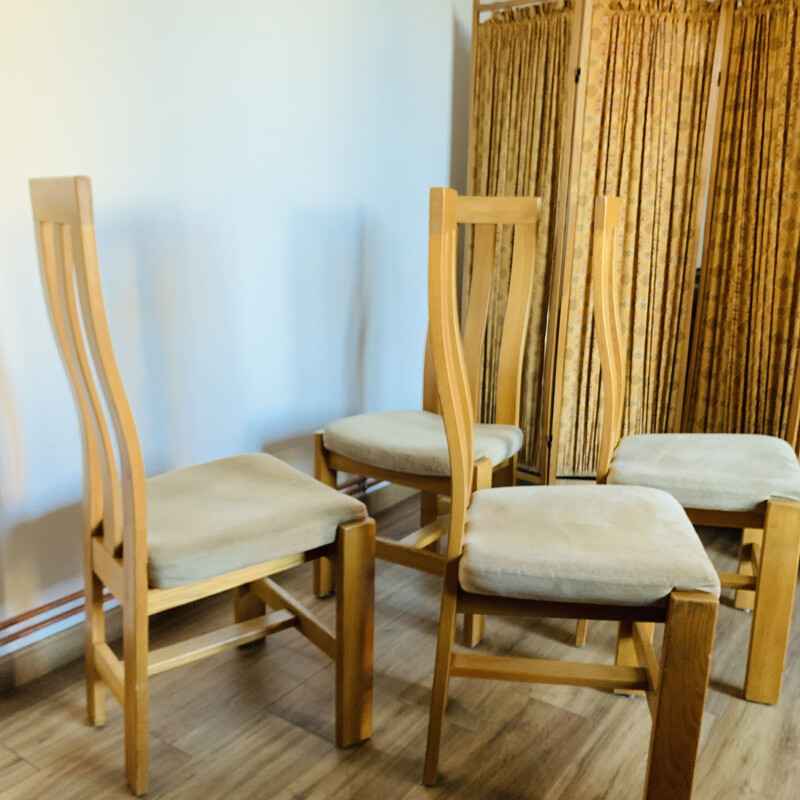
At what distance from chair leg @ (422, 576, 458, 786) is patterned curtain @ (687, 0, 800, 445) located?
1352 mm

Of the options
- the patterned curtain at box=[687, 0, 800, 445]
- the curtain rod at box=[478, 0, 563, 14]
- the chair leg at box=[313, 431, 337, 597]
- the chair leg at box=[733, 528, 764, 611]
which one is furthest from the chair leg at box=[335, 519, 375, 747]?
the curtain rod at box=[478, 0, 563, 14]

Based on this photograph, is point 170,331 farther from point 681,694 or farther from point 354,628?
point 681,694

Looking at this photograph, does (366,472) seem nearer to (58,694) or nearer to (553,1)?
(58,694)

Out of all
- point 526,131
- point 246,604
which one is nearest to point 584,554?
point 246,604

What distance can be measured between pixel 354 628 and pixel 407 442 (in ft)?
1.63

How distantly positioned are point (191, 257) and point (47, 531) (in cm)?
72

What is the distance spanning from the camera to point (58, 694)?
1.64 m

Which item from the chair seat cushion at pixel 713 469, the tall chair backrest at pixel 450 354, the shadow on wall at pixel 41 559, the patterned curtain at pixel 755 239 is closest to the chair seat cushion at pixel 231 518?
the tall chair backrest at pixel 450 354

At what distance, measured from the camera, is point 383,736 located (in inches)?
60.4

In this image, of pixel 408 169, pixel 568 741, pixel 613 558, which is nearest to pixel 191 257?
pixel 408 169

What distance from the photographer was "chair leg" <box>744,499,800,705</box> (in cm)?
158

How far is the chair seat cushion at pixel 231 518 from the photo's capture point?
1.26 m

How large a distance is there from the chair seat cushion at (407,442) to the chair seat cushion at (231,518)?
271 millimetres

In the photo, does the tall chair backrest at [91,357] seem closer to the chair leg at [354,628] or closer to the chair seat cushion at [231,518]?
the chair seat cushion at [231,518]
